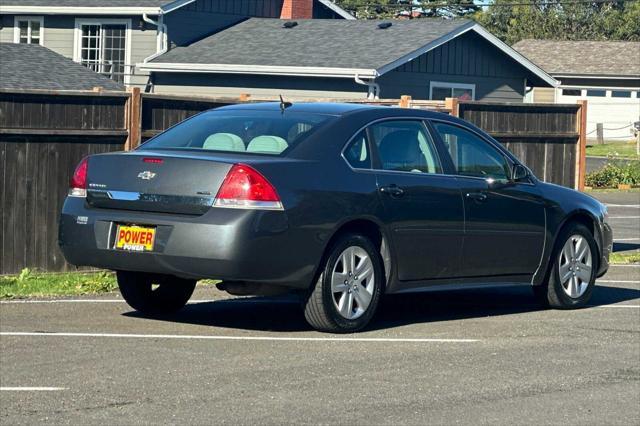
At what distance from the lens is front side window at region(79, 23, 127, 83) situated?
3475cm

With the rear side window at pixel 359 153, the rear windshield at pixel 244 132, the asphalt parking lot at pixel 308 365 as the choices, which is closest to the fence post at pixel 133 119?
the asphalt parking lot at pixel 308 365

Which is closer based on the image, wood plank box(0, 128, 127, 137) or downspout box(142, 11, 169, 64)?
wood plank box(0, 128, 127, 137)

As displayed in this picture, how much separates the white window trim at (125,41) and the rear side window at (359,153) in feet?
81.6

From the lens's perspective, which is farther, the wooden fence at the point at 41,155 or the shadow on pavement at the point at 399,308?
the wooden fence at the point at 41,155

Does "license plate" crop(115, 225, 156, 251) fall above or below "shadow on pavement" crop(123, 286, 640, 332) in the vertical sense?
above

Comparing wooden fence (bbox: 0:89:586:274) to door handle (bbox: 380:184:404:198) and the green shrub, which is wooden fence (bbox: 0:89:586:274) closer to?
door handle (bbox: 380:184:404:198)

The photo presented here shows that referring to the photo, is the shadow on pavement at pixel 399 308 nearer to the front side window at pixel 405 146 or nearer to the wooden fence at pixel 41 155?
the front side window at pixel 405 146

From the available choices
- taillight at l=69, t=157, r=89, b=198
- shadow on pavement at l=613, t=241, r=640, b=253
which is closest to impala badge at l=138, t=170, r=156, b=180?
taillight at l=69, t=157, r=89, b=198

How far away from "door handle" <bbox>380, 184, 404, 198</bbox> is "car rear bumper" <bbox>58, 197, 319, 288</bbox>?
0.88 meters

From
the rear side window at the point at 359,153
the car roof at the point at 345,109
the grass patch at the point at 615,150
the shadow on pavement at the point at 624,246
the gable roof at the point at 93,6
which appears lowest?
the shadow on pavement at the point at 624,246

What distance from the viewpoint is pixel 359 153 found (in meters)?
10.2

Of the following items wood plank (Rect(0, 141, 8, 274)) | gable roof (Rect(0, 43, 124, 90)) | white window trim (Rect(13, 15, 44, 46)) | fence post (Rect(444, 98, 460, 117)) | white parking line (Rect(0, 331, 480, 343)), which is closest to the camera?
white parking line (Rect(0, 331, 480, 343))

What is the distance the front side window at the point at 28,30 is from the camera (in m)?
35.0

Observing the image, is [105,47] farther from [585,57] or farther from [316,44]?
[585,57]
